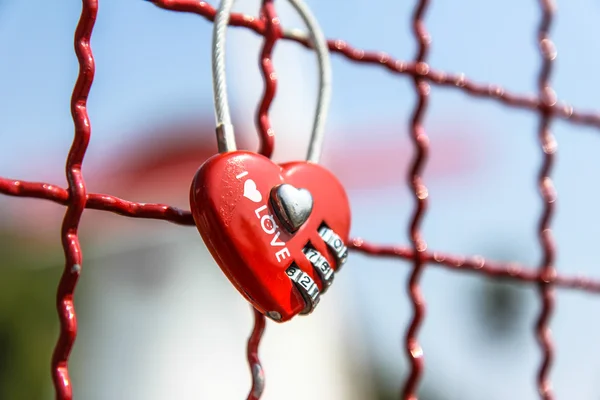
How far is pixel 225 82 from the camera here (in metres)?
0.57

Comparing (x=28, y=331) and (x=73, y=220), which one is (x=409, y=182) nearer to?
(x=73, y=220)

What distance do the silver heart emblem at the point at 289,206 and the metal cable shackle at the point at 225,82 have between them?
0.05 m

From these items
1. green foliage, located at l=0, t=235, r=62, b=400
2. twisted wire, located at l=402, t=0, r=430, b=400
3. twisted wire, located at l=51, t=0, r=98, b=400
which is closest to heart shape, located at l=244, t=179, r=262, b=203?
twisted wire, located at l=51, t=0, r=98, b=400

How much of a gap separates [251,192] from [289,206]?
29mm

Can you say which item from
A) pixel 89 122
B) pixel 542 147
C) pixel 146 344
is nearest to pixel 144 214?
pixel 89 122

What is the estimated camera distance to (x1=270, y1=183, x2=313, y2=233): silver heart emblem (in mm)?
547

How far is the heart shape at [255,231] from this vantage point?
1.71ft

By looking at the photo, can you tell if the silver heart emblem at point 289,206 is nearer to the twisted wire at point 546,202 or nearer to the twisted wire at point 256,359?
the twisted wire at point 256,359

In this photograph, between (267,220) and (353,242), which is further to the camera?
(353,242)

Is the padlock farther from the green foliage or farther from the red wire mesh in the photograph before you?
the green foliage

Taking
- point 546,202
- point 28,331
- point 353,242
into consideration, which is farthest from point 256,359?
A: point 28,331

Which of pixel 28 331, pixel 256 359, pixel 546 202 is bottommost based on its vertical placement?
pixel 28 331

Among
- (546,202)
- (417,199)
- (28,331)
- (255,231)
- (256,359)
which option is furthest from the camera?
(28,331)

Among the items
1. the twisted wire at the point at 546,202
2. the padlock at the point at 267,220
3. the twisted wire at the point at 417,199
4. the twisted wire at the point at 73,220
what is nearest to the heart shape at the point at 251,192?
the padlock at the point at 267,220
